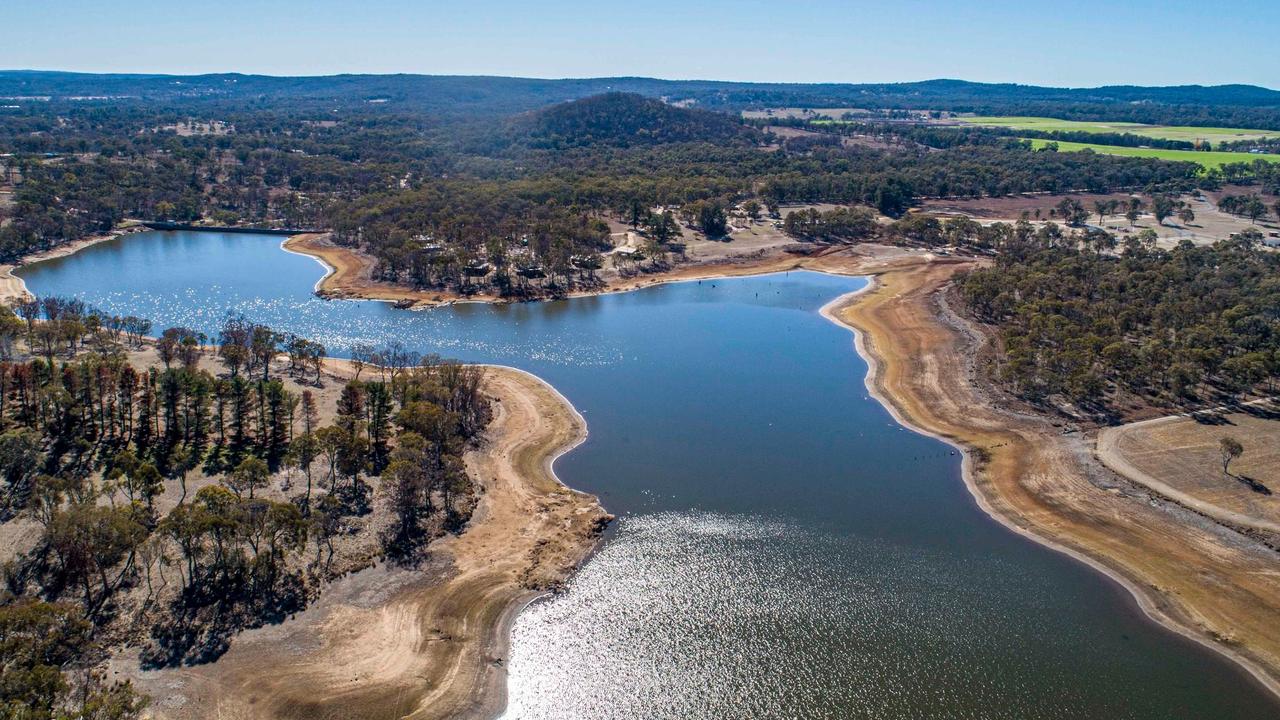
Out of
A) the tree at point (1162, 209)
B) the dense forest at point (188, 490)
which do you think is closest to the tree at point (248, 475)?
the dense forest at point (188, 490)

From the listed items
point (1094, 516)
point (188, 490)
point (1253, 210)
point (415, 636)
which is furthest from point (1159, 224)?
point (188, 490)

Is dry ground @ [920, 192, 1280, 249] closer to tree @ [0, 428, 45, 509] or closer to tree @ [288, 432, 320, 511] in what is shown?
tree @ [288, 432, 320, 511]

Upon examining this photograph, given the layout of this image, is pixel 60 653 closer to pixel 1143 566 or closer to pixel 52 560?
pixel 52 560

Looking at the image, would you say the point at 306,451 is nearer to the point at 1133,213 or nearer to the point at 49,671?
the point at 49,671

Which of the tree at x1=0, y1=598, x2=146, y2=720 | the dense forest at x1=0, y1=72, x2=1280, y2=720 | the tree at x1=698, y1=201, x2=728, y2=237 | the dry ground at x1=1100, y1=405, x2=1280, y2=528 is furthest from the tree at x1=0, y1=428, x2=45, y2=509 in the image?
the tree at x1=698, y1=201, x2=728, y2=237

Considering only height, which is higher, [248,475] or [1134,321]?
[1134,321]

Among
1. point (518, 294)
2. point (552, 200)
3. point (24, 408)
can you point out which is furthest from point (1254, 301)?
point (24, 408)

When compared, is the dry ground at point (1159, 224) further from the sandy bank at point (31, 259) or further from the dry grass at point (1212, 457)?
the sandy bank at point (31, 259)
